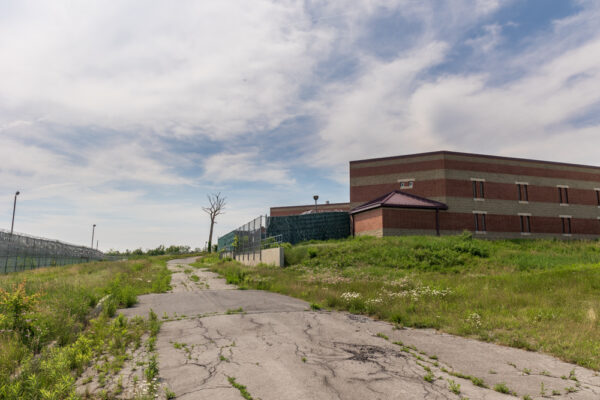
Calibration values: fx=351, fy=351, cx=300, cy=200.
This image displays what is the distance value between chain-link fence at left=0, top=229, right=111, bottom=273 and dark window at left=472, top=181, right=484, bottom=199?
126ft

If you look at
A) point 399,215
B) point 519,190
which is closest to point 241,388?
point 399,215

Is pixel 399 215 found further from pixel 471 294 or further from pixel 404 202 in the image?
pixel 471 294

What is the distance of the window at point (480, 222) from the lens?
32.3 meters

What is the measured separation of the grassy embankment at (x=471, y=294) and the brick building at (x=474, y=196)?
30.7ft

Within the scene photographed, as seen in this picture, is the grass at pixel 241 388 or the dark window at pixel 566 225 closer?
the grass at pixel 241 388

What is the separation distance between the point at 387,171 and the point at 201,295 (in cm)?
2612

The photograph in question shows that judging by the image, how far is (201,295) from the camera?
12.4 meters

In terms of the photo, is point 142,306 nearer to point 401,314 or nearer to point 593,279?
point 401,314

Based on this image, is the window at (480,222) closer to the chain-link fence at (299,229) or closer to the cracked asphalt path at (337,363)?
the chain-link fence at (299,229)

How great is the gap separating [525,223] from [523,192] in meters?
3.04

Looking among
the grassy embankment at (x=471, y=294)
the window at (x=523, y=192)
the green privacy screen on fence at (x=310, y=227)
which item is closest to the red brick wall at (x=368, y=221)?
the green privacy screen on fence at (x=310, y=227)

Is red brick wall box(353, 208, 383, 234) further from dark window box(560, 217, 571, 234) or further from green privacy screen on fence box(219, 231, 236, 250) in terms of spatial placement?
dark window box(560, 217, 571, 234)

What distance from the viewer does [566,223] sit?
115ft

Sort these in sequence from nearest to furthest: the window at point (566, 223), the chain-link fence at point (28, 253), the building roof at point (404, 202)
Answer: the chain-link fence at point (28, 253) → the building roof at point (404, 202) → the window at point (566, 223)
